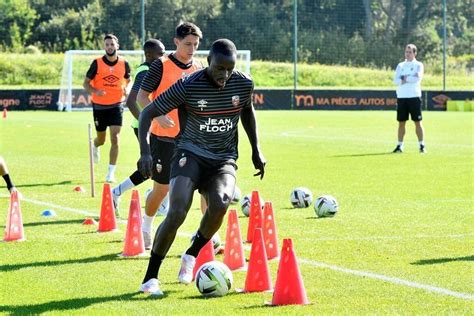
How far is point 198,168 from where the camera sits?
8.33 meters

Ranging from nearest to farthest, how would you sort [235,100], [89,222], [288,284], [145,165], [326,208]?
[288,284], [145,165], [235,100], [89,222], [326,208]

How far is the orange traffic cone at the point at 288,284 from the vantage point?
763 cm

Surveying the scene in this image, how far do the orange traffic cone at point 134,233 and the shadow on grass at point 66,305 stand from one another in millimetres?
1777

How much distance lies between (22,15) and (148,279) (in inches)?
2072

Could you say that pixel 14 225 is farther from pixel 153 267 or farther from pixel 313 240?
pixel 153 267

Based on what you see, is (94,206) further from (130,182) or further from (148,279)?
(148,279)

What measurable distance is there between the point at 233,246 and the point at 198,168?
1178 mm

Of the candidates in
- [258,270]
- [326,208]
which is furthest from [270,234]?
[326,208]

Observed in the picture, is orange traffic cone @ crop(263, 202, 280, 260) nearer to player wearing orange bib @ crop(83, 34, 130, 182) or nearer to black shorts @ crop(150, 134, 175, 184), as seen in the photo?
black shorts @ crop(150, 134, 175, 184)

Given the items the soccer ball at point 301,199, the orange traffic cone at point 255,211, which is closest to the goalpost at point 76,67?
the soccer ball at point 301,199

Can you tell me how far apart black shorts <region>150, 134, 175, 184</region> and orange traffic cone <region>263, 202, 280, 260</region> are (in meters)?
1.03

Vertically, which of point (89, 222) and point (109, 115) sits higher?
point (109, 115)

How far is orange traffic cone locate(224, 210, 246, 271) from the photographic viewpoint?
362 inches

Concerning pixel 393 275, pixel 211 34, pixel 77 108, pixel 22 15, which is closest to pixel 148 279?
pixel 393 275
